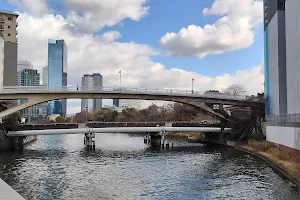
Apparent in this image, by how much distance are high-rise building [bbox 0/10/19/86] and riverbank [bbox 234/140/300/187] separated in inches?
3260

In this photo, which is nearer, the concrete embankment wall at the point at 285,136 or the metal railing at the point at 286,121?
the concrete embankment wall at the point at 285,136

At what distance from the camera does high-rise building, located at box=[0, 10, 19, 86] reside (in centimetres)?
11038

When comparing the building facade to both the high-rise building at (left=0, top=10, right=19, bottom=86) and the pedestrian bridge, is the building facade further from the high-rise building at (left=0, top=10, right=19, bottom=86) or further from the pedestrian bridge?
the pedestrian bridge

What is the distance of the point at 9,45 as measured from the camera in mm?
111500

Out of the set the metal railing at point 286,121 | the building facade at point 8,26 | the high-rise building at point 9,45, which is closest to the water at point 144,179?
the metal railing at point 286,121

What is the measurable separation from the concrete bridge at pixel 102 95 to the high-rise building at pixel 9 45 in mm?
53762

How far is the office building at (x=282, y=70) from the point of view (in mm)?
44562

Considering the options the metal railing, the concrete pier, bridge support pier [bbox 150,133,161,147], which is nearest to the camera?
the concrete pier

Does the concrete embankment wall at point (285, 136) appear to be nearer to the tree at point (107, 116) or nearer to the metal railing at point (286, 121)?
the metal railing at point (286, 121)

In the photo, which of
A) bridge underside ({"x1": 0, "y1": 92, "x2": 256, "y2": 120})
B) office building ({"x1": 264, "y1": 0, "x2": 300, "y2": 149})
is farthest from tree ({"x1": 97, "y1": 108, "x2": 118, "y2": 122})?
office building ({"x1": 264, "y1": 0, "x2": 300, "y2": 149})

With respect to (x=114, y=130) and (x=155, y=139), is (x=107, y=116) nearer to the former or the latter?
(x=155, y=139)

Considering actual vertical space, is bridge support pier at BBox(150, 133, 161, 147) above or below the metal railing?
below

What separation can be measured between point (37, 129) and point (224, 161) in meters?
34.1

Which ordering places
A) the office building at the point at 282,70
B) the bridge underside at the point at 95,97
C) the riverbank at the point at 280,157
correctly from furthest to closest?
the bridge underside at the point at 95,97 → the office building at the point at 282,70 → the riverbank at the point at 280,157
